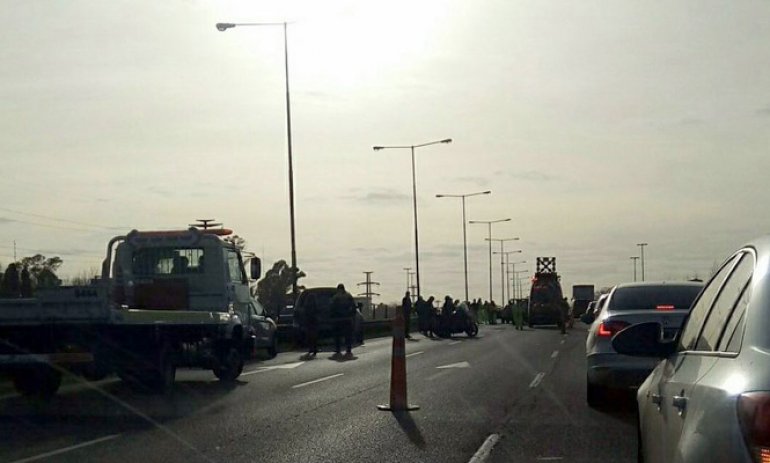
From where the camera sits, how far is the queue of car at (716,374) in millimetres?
3637

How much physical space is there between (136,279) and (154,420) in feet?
26.8

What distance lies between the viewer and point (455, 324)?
4478 cm

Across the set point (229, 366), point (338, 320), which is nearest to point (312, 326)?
point (338, 320)

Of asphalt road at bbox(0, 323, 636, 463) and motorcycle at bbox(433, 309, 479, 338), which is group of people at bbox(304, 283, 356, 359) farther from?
motorcycle at bbox(433, 309, 479, 338)

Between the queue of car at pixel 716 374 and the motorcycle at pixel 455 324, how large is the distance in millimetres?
37902

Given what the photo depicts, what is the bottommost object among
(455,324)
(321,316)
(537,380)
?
(537,380)

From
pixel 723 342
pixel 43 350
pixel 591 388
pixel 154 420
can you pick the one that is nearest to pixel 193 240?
pixel 43 350

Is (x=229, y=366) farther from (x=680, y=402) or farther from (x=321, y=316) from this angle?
(x=680, y=402)

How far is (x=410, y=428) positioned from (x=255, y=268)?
1129cm

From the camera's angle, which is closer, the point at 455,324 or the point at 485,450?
the point at 485,450

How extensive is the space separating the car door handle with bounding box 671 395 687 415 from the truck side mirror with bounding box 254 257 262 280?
19.0 meters

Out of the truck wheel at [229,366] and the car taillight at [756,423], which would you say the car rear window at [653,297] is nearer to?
the truck wheel at [229,366]

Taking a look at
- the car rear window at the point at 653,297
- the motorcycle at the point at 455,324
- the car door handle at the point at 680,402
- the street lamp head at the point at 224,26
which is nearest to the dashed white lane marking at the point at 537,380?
the car rear window at the point at 653,297

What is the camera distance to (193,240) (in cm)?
2161
